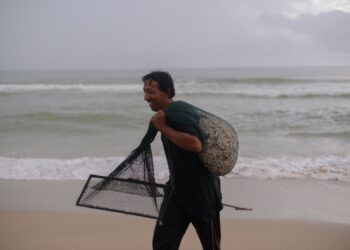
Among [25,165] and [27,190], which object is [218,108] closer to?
[25,165]

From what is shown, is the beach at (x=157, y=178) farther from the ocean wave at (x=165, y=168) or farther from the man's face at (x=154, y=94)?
the man's face at (x=154, y=94)

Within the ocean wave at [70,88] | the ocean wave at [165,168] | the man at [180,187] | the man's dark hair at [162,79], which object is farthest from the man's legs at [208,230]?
the ocean wave at [70,88]

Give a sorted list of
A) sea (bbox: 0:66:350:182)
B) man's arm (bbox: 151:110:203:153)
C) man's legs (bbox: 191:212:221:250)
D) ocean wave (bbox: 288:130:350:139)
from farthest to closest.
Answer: ocean wave (bbox: 288:130:350:139) < sea (bbox: 0:66:350:182) < man's legs (bbox: 191:212:221:250) < man's arm (bbox: 151:110:203:153)

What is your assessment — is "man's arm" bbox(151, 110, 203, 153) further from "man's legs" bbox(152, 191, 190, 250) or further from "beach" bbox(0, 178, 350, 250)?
"beach" bbox(0, 178, 350, 250)

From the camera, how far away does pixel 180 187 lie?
2244 millimetres

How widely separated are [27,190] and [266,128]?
871 cm

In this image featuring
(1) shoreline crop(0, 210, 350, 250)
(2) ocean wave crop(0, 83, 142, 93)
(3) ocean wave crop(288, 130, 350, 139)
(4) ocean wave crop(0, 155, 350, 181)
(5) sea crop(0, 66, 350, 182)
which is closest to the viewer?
(1) shoreline crop(0, 210, 350, 250)

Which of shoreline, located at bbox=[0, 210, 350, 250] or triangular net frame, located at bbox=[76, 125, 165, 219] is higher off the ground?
triangular net frame, located at bbox=[76, 125, 165, 219]

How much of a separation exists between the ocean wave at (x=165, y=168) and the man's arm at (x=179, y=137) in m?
5.02

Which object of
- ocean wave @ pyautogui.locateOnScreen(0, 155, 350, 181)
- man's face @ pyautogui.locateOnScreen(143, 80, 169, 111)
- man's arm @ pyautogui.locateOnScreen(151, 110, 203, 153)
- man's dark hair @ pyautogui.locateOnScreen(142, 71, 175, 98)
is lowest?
ocean wave @ pyautogui.locateOnScreen(0, 155, 350, 181)

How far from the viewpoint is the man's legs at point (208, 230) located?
2.28 meters

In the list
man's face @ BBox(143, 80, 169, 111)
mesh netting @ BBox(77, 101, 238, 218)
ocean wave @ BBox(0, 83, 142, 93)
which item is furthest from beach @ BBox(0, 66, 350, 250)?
ocean wave @ BBox(0, 83, 142, 93)

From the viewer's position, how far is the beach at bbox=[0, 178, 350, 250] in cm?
407

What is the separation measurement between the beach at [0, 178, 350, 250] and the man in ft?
5.52
